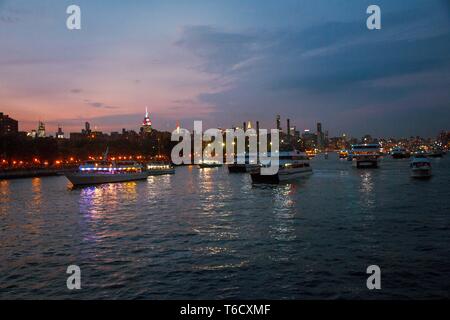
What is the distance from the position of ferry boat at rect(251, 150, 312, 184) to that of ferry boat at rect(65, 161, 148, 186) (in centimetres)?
2957

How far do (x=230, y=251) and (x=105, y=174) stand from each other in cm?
6557

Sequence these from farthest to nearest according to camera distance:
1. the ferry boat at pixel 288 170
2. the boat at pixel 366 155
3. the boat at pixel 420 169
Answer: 1. the boat at pixel 366 155
2. the boat at pixel 420 169
3. the ferry boat at pixel 288 170

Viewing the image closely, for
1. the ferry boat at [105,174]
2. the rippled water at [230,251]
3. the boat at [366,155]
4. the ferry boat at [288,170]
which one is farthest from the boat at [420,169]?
the ferry boat at [105,174]

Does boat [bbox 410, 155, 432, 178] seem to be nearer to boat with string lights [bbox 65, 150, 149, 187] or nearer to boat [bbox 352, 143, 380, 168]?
boat [bbox 352, 143, 380, 168]

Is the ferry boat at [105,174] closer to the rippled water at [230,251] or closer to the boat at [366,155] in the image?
the rippled water at [230,251]

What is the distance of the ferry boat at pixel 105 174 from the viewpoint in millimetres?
75562

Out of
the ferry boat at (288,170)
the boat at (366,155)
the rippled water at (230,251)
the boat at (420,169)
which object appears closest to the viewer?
the rippled water at (230,251)

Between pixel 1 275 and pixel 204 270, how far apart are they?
8853 mm

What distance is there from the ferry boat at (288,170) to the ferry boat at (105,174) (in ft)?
97.0

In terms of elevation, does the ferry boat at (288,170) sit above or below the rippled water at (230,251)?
above

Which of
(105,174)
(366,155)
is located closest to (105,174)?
(105,174)

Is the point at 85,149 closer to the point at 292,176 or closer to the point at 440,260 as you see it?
the point at 292,176

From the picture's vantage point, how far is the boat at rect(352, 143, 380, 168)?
450ft
